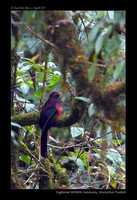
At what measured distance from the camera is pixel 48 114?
2.57 m

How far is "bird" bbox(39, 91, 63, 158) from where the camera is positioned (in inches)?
101

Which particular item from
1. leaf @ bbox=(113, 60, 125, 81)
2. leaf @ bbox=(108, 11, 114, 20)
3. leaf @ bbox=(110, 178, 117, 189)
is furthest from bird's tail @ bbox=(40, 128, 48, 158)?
leaf @ bbox=(113, 60, 125, 81)

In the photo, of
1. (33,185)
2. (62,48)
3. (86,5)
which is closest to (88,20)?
(86,5)

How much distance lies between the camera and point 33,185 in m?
2.65

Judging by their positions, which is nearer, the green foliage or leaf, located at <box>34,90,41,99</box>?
the green foliage

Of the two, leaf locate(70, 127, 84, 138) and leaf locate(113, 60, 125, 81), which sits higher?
leaf locate(113, 60, 125, 81)

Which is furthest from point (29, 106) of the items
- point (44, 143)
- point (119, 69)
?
point (119, 69)

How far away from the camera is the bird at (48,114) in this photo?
256cm

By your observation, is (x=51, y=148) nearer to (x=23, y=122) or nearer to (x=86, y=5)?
(x=23, y=122)

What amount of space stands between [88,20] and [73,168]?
842 mm

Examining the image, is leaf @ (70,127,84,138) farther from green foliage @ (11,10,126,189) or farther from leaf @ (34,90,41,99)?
leaf @ (34,90,41,99)

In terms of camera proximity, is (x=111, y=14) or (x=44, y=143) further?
(x=44, y=143)

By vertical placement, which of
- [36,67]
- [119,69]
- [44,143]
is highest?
[36,67]

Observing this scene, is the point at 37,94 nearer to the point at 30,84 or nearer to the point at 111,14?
the point at 30,84
